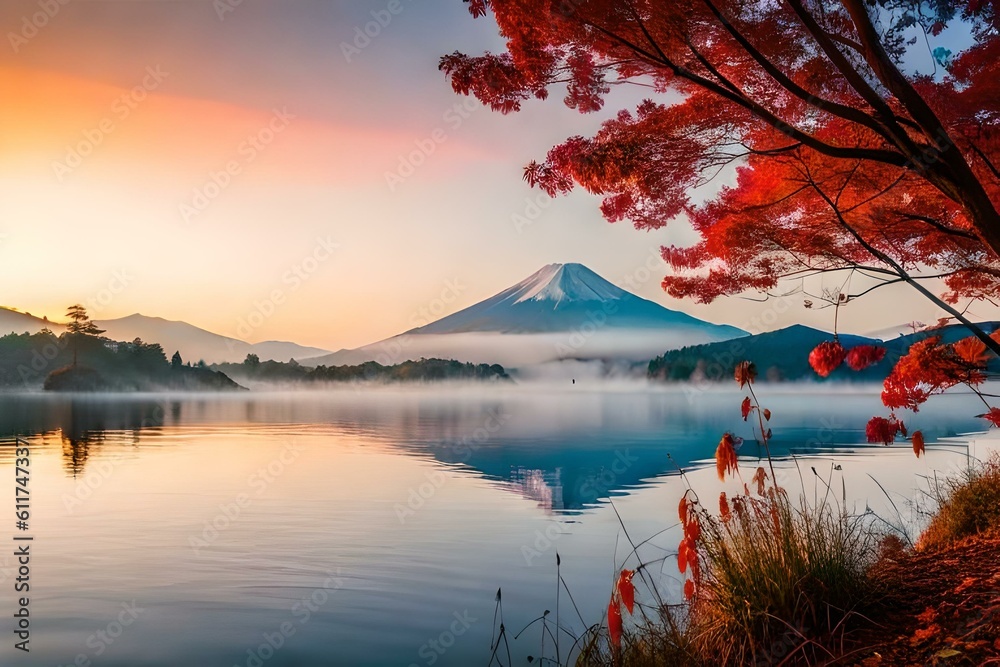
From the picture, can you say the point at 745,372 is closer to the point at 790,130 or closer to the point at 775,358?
the point at 790,130

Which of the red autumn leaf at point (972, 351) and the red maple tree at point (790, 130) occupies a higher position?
the red maple tree at point (790, 130)

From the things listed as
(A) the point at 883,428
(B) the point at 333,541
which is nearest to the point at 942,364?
(A) the point at 883,428

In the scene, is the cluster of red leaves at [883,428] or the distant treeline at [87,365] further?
the distant treeline at [87,365]

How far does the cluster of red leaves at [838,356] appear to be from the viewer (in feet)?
17.9

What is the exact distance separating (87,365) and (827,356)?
77.7 meters

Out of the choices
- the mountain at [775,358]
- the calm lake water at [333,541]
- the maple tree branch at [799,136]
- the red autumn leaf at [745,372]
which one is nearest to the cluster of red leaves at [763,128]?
the maple tree branch at [799,136]

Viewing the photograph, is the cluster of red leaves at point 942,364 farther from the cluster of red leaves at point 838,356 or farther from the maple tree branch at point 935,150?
the maple tree branch at point 935,150

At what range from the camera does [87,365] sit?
71.4 m

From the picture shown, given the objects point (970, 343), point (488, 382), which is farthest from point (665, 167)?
point (488, 382)

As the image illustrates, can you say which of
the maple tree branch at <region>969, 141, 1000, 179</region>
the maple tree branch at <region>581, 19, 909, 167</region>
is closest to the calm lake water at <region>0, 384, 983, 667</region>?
the maple tree branch at <region>581, 19, 909, 167</region>

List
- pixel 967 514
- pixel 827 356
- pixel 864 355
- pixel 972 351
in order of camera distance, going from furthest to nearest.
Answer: pixel 967 514 → pixel 864 355 → pixel 827 356 → pixel 972 351

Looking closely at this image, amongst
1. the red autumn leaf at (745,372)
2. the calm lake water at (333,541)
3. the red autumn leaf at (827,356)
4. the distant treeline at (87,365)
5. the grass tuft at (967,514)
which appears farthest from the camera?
the distant treeline at (87,365)

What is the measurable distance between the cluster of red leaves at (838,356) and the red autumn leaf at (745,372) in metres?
1.66

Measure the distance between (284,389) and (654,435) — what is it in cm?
8765
